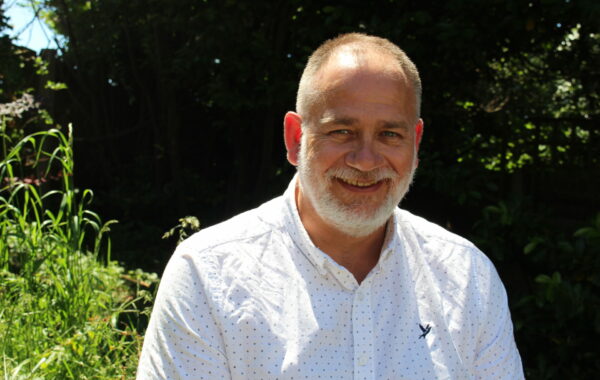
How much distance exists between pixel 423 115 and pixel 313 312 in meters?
2.74

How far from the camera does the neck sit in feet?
6.47

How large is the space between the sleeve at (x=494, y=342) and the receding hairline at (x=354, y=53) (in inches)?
23.3

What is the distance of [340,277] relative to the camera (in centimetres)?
187

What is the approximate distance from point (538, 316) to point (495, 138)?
1538 millimetres

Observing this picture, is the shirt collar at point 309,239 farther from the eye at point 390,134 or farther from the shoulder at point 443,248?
the eye at point 390,134

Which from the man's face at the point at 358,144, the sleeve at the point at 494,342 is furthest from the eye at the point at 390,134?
the sleeve at the point at 494,342

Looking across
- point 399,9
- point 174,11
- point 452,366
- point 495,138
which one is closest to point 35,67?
point 174,11

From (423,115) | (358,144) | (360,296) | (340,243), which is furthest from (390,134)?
(423,115)

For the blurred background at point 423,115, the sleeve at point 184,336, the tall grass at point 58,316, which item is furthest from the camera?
the blurred background at point 423,115

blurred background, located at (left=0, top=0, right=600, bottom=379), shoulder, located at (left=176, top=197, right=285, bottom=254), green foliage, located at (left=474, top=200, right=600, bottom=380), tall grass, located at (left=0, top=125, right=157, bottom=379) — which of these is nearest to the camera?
shoulder, located at (left=176, top=197, right=285, bottom=254)

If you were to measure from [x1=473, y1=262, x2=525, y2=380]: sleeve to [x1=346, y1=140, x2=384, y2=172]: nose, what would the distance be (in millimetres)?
499

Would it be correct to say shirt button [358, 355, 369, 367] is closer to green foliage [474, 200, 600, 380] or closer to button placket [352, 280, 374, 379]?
button placket [352, 280, 374, 379]

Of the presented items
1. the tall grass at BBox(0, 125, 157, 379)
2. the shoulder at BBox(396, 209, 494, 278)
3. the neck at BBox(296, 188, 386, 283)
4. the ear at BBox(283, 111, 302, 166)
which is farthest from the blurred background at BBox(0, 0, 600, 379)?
the tall grass at BBox(0, 125, 157, 379)

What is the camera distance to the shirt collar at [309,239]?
188 cm
